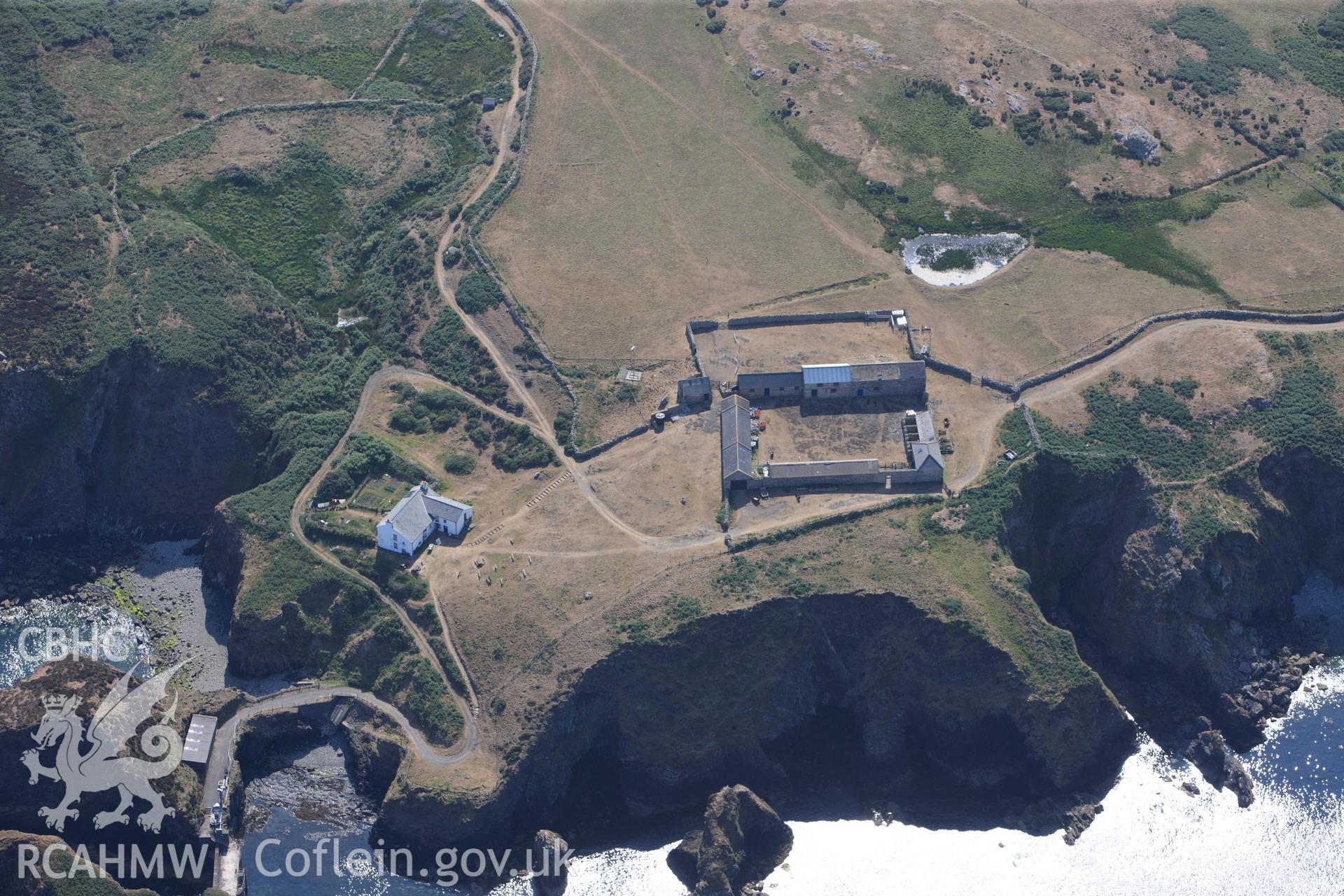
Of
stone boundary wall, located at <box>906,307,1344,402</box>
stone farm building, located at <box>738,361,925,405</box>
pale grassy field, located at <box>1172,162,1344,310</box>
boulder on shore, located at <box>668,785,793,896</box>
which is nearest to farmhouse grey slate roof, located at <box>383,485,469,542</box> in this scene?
stone farm building, located at <box>738,361,925,405</box>

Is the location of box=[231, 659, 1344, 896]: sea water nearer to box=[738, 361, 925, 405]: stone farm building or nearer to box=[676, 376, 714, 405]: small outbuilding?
box=[738, 361, 925, 405]: stone farm building

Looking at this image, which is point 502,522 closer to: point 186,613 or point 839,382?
point 186,613

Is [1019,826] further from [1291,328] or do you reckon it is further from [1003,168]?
[1003,168]

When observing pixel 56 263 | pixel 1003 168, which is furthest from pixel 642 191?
pixel 56 263

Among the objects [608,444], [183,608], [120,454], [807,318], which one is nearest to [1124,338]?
[807,318]

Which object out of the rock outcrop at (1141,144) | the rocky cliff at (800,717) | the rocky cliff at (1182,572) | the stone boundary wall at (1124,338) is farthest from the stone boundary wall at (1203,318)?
the rocky cliff at (800,717)
